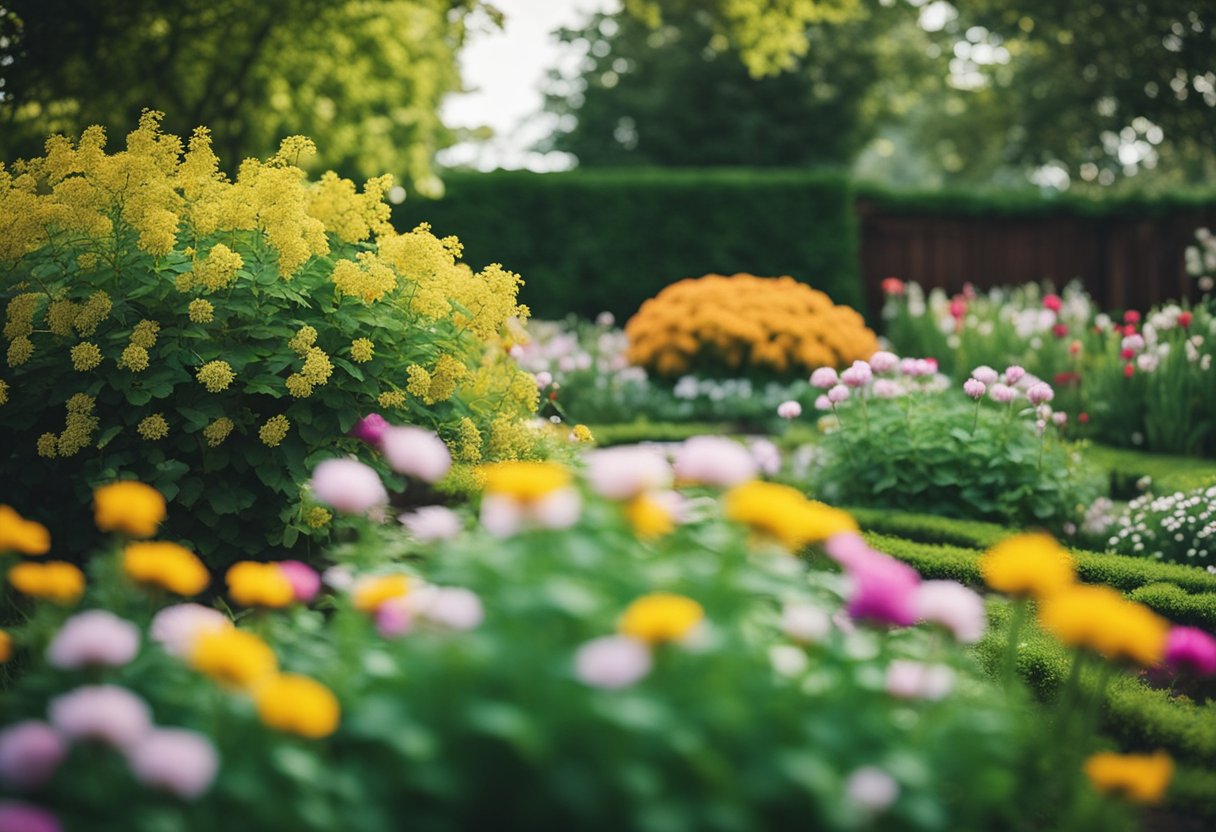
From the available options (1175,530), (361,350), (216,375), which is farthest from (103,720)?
(1175,530)

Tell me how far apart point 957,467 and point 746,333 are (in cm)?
342

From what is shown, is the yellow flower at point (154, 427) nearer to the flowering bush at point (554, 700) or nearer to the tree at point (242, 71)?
the flowering bush at point (554, 700)

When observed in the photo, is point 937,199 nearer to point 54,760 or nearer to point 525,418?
point 525,418

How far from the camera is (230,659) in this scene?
1.46 metres

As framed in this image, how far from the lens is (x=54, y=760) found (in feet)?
4.76

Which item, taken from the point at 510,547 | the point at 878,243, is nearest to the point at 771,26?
the point at 878,243

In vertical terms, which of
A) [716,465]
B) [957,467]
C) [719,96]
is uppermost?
[719,96]

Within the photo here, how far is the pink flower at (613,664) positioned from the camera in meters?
1.40

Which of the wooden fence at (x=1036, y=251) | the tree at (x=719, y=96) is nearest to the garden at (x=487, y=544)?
the wooden fence at (x=1036, y=251)

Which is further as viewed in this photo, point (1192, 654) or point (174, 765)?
point (1192, 654)

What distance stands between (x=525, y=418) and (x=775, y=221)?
30.1ft

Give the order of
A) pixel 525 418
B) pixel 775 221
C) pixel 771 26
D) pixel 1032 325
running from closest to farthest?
1. pixel 525 418
2. pixel 1032 325
3. pixel 771 26
4. pixel 775 221

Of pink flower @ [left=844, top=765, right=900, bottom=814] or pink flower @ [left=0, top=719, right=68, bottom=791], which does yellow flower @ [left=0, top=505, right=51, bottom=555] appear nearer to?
pink flower @ [left=0, top=719, right=68, bottom=791]

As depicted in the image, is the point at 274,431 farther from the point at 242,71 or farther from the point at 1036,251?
the point at 1036,251
